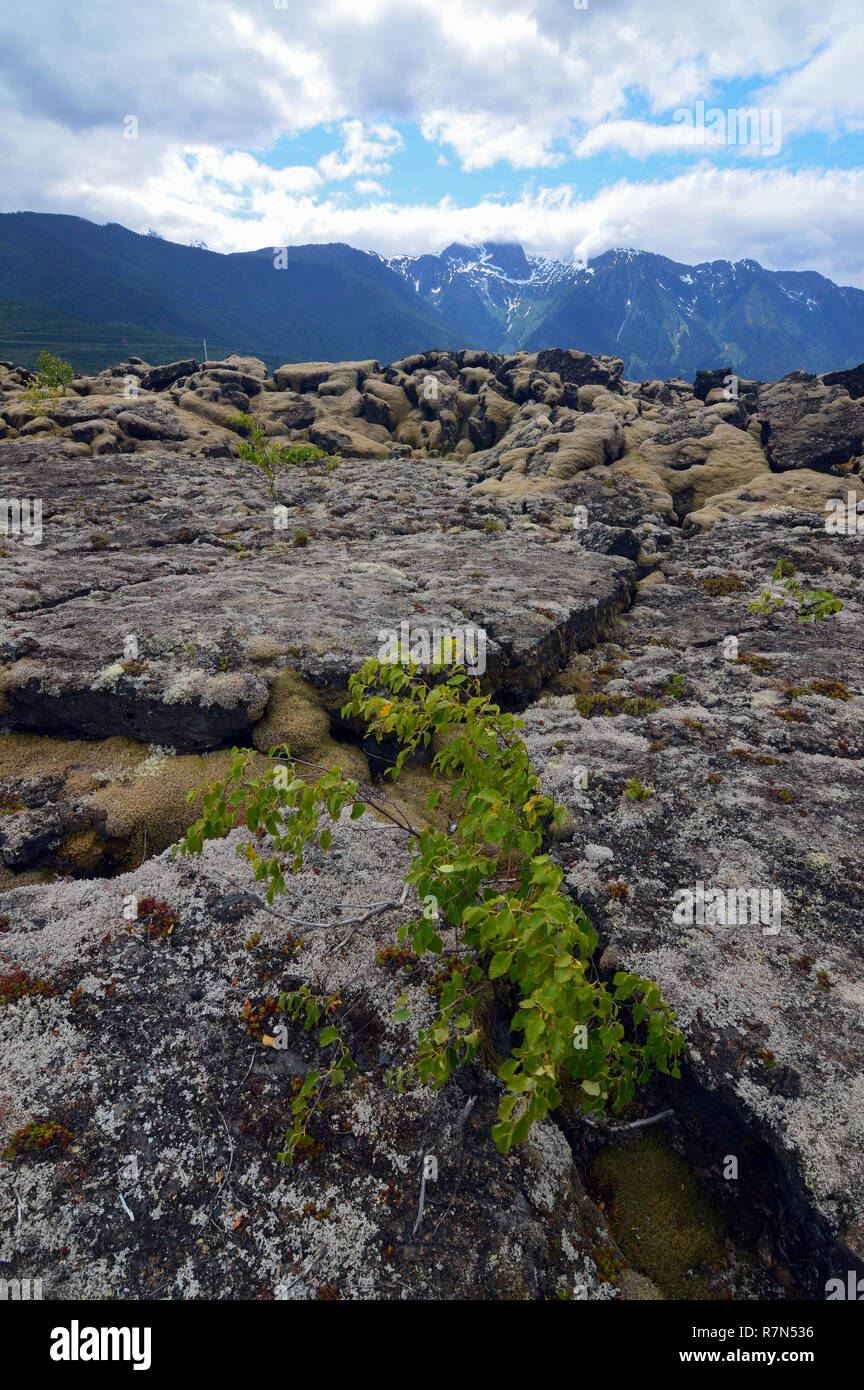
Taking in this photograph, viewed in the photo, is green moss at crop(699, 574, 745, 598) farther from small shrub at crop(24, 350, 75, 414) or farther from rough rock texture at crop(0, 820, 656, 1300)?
small shrub at crop(24, 350, 75, 414)

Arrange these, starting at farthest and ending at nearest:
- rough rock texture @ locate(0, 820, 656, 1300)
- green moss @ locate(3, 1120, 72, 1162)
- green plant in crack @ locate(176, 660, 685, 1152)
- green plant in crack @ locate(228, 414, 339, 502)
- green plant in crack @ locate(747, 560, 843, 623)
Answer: green plant in crack @ locate(228, 414, 339, 502), green plant in crack @ locate(747, 560, 843, 623), green moss @ locate(3, 1120, 72, 1162), rough rock texture @ locate(0, 820, 656, 1300), green plant in crack @ locate(176, 660, 685, 1152)

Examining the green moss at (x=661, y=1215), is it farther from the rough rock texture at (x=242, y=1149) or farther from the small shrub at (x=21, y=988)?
the small shrub at (x=21, y=988)

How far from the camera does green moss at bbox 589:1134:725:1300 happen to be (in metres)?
7.62

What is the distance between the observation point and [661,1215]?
8.12 metres

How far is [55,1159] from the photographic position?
7305mm

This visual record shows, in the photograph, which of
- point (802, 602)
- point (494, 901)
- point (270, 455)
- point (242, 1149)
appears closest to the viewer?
point (494, 901)

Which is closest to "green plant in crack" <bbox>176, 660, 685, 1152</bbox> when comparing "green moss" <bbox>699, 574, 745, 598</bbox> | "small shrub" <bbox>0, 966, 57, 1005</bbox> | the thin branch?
the thin branch

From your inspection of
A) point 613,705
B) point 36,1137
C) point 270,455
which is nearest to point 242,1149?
point 36,1137

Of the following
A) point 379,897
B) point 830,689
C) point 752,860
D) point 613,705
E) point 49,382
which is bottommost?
point 379,897

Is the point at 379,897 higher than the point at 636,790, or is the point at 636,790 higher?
the point at 636,790

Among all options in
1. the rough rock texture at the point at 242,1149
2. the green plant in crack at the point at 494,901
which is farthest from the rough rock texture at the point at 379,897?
the green plant in crack at the point at 494,901

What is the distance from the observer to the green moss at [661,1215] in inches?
300

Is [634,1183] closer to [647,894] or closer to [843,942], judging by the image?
[647,894]

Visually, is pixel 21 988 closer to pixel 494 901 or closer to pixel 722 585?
pixel 494 901
